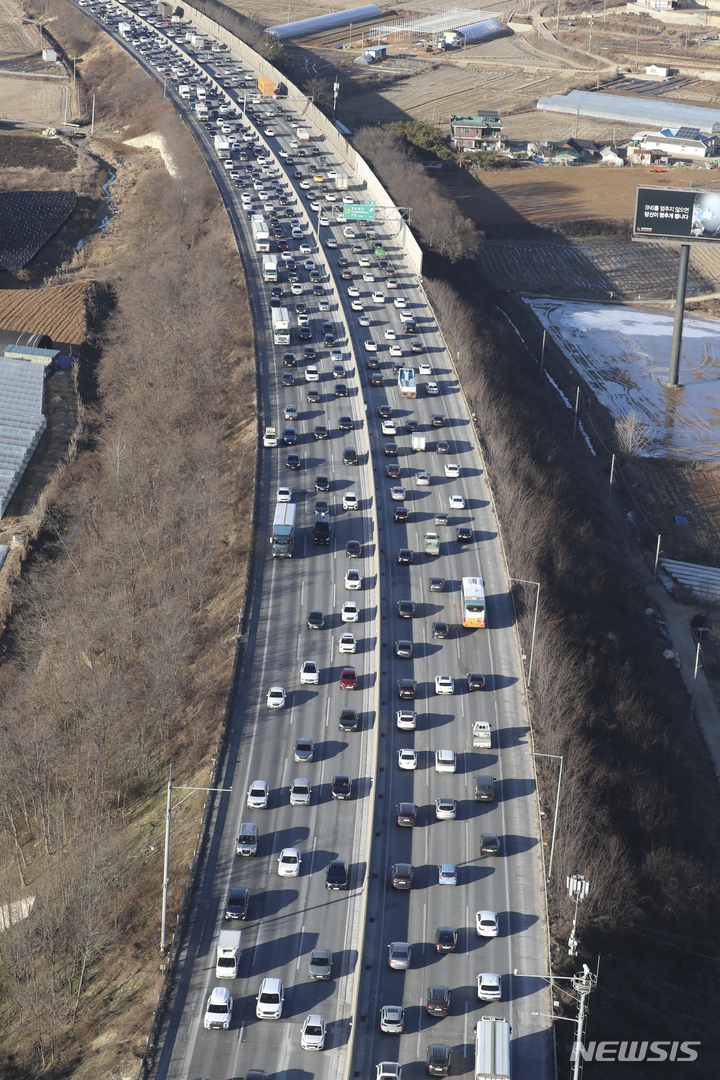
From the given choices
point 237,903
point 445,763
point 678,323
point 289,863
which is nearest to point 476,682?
point 445,763

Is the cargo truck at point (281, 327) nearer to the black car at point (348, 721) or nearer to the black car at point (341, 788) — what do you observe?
the black car at point (348, 721)

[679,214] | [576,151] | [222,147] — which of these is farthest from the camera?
[576,151]

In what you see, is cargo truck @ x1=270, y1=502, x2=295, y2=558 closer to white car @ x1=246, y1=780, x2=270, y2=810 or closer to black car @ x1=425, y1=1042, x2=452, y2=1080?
white car @ x1=246, y1=780, x2=270, y2=810

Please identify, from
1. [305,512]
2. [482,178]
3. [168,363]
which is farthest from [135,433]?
[482,178]

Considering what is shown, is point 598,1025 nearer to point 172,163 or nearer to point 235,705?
point 235,705

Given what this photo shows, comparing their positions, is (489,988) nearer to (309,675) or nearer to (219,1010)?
(219,1010)
